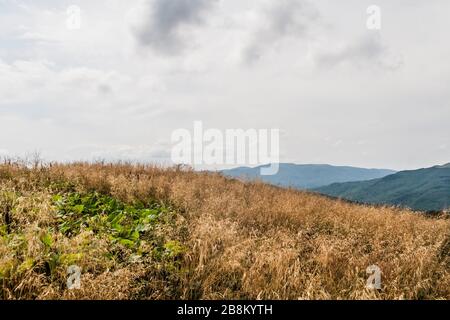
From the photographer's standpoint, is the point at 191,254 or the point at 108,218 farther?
the point at 108,218

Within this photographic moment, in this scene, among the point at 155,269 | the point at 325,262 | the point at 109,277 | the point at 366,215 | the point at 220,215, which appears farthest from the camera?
the point at 366,215

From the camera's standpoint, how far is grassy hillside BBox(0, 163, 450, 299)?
462cm

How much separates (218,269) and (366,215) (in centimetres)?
630

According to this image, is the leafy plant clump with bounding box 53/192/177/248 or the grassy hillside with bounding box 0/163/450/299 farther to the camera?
the leafy plant clump with bounding box 53/192/177/248

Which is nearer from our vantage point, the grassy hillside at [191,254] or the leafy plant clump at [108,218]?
the grassy hillside at [191,254]

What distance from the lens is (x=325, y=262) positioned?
227 inches

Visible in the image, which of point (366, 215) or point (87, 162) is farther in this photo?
point (87, 162)

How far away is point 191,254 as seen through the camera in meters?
5.70

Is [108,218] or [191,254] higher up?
[108,218]

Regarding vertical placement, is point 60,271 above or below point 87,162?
below

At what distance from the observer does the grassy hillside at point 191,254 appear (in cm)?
462
